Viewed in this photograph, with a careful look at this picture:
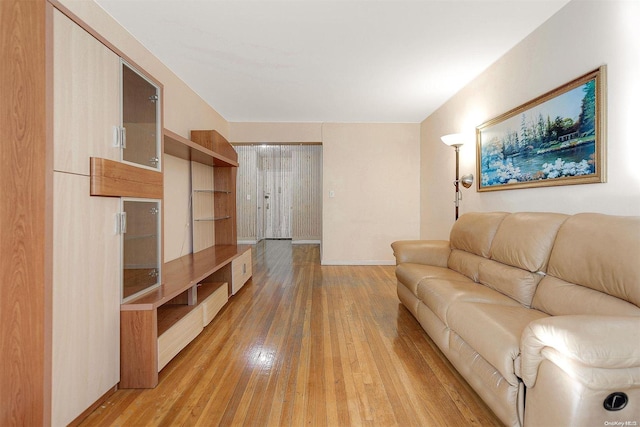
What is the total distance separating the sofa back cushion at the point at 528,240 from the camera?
6.20ft

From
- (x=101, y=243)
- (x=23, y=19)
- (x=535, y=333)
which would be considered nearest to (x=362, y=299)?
(x=535, y=333)

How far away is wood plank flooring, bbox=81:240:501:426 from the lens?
5.02 ft

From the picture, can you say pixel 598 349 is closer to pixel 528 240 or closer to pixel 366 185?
pixel 528 240

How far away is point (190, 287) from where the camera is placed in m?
2.42

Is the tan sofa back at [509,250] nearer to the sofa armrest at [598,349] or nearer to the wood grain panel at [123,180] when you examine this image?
the sofa armrest at [598,349]

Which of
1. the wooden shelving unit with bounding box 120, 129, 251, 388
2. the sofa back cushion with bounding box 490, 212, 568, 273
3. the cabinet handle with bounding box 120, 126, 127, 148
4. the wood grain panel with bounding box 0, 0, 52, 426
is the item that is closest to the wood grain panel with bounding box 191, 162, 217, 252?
the wooden shelving unit with bounding box 120, 129, 251, 388

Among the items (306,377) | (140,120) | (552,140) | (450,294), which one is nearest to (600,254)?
(450,294)

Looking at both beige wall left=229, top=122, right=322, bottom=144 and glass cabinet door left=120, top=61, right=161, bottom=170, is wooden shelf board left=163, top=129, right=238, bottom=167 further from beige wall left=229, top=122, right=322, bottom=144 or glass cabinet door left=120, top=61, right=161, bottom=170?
beige wall left=229, top=122, right=322, bottom=144

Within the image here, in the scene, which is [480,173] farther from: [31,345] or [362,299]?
[31,345]

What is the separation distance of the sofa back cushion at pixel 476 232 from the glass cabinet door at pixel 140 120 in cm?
265

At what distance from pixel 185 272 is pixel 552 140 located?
3.15 meters

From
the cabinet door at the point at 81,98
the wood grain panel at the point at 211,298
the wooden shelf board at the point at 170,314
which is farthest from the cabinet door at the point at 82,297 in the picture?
the wood grain panel at the point at 211,298

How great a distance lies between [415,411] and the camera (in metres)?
1.57

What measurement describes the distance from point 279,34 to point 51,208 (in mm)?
2090
